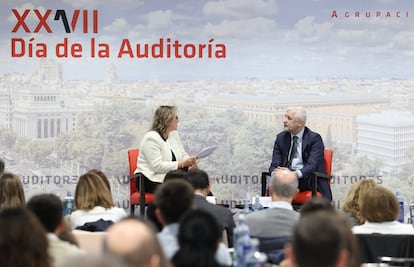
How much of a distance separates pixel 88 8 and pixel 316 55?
8.17 ft

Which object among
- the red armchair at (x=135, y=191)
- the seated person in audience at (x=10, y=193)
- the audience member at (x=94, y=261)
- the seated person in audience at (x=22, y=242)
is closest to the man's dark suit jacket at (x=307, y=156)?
the red armchair at (x=135, y=191)

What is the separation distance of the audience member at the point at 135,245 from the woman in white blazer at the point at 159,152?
5.06m

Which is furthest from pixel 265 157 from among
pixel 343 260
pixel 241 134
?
pixel 343 260

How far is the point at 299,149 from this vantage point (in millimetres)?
8375

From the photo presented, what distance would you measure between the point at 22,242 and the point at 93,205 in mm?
2628

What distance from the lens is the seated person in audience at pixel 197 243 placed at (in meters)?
3.43

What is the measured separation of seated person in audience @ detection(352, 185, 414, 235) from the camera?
5.36 meters

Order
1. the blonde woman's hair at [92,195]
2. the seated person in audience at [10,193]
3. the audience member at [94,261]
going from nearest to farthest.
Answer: the audience member at [94,261] < the seated person in audience at [10,193] < the blonde woman's hair at [92,195]

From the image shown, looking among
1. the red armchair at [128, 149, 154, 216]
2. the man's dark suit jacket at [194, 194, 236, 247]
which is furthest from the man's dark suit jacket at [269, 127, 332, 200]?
the man's dark suit jacket at [194, 194, 236, 247]

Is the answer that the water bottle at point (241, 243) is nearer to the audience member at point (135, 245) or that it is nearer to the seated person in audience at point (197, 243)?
the seated person in audience at point (197, 243)

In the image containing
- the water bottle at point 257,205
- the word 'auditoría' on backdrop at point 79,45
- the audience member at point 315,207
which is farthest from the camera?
the word 'auditoría' on backdrop at point 79,45

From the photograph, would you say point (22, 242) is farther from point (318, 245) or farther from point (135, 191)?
point (135, 191)

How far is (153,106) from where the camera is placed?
8.95 meters

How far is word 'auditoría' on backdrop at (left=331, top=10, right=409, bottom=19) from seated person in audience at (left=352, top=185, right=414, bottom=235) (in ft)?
12.9
